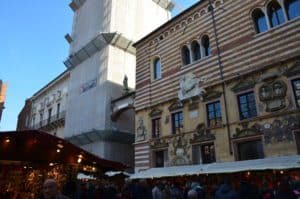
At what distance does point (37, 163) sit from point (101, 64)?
14.3m

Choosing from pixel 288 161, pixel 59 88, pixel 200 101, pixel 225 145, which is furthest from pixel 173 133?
pixel 59 88

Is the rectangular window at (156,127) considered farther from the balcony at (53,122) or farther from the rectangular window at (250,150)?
the balcony at (53,122)

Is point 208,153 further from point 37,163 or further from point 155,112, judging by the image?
point 37,163

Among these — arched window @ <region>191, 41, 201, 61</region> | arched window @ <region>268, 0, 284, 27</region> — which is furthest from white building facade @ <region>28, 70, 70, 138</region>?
arched window @ <region>268, 0, 284, 27</region>

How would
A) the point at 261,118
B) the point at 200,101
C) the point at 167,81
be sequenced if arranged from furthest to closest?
1. the point at 167,81
2. the point at 200,101
3. the point at 261,118

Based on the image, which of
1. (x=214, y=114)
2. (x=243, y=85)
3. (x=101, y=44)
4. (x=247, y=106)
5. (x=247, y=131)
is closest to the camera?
(x=247, y=131)

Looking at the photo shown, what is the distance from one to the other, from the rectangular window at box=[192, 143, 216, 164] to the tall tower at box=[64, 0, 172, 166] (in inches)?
355

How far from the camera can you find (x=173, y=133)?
585 inches

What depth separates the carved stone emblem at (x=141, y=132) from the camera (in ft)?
54.1

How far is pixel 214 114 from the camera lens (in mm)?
13258

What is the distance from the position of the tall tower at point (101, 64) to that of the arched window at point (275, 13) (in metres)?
13.4

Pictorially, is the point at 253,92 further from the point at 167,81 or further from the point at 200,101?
the point at 167,81

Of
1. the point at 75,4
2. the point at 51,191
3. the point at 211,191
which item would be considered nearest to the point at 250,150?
the point at 211,191

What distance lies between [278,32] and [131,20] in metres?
16.3
